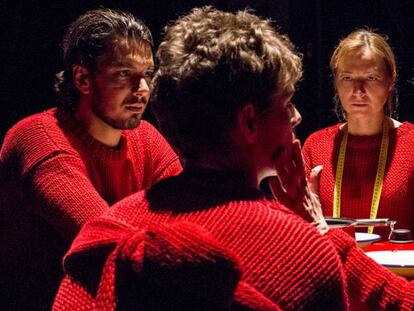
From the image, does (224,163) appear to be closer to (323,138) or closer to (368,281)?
(368,281)

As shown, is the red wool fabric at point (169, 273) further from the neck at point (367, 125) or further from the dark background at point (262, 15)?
the dark background at point (262, 15)

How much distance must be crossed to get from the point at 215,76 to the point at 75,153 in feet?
3.12

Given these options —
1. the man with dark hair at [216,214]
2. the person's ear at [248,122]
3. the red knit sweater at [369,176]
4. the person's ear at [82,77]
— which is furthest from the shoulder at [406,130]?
the person's ear at [248,122]

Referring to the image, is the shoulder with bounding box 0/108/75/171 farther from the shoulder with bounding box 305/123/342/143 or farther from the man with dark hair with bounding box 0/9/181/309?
the shoulder with bounding box 305/123/342/143

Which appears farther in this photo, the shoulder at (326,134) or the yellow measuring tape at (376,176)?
the shoulder at (326,134)

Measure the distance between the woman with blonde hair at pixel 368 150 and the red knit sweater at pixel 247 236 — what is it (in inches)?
74.6

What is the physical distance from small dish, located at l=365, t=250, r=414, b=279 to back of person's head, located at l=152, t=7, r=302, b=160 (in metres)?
0.73

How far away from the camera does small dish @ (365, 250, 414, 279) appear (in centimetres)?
168

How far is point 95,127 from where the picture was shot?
2.06 meters

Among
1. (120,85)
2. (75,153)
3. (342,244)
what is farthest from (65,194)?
(342,244)

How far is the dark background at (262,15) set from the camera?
10.9 ft

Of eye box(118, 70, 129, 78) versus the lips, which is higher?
eye box(118, 70, 129, 78)

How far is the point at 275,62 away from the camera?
107 cm

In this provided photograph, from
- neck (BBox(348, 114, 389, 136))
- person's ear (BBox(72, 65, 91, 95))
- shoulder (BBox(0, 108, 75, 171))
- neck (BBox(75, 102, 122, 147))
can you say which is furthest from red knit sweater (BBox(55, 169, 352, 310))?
neck (BBox(348, 114, 389, 136))
